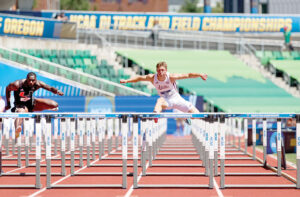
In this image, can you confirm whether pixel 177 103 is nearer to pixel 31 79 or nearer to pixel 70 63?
pixel 31 79

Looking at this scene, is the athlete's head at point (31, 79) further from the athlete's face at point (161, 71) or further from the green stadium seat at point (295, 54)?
the green stadium seat at point (295, 54)

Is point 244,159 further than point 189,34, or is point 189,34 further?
point 189,34

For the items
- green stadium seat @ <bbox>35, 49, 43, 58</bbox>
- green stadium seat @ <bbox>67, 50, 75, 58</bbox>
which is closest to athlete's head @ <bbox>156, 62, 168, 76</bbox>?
green stadium seat @ <bbox>35, 49, 43, 58</bbox>

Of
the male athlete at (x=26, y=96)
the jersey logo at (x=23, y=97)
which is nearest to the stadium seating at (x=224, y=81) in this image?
the male athlete at (x=26, y=96)

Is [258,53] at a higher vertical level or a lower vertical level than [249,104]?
higher

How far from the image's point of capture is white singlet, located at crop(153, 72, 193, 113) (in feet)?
37.7

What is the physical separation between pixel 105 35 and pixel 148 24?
20.2 feet

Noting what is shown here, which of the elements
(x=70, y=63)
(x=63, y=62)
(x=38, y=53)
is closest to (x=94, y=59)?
(x=70, y=63)

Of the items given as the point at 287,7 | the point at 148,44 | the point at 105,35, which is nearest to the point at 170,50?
the point at 148,44

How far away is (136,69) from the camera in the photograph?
35594 millimetres

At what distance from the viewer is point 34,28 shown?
36594mm

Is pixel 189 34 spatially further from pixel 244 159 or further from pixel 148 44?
pixel 244 159

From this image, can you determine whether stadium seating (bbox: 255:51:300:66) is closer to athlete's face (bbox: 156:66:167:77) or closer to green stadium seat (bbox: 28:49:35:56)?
green stadium seat (bbox: 28:49:35:56)

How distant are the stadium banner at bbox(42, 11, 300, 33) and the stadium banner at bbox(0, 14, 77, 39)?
701 cm
